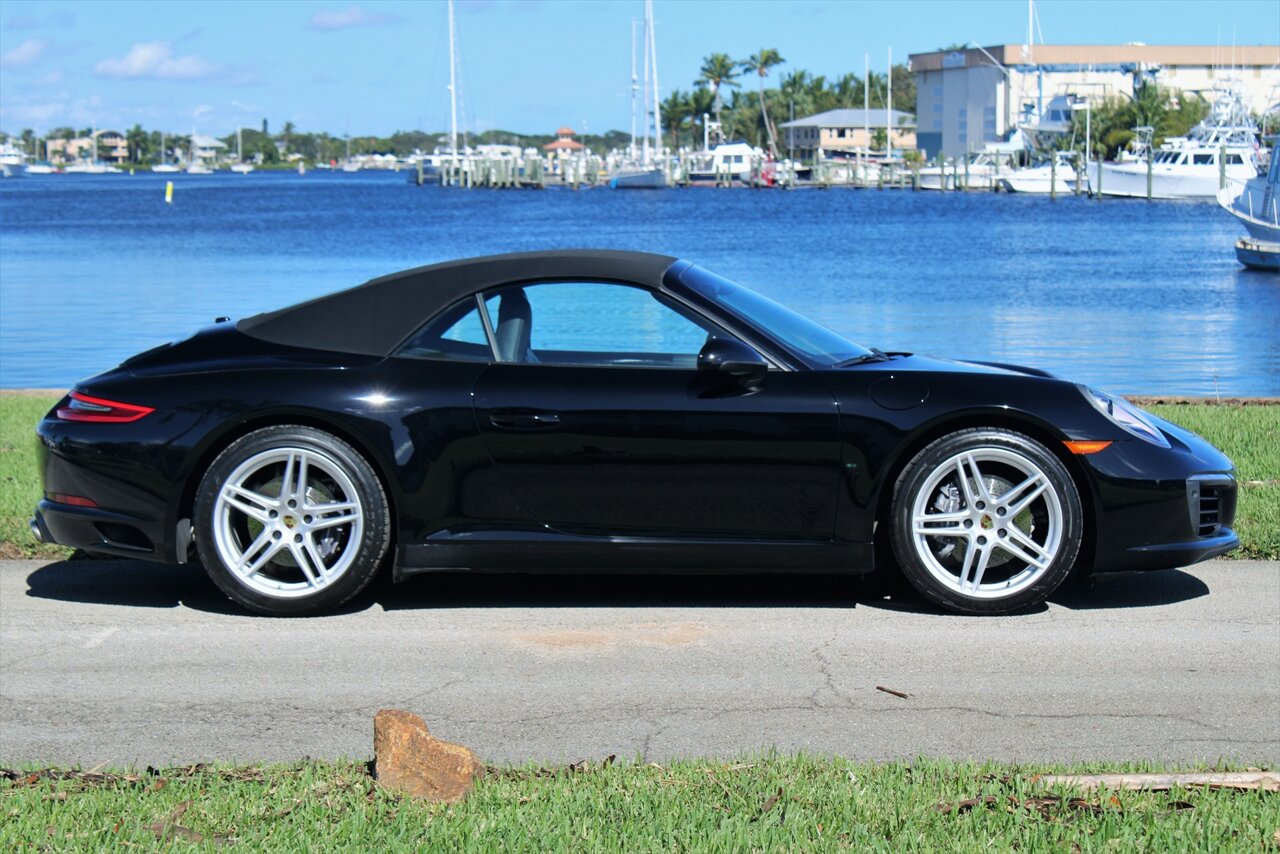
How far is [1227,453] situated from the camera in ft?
30.3

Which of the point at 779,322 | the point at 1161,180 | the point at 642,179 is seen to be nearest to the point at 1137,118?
the point at 1161,180

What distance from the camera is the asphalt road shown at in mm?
4523

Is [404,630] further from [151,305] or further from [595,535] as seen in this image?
[151,305]

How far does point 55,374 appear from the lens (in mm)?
18062

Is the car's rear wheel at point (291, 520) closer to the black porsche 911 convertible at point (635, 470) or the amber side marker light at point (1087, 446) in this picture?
the black porsche 911 convertible at point (635, 470)

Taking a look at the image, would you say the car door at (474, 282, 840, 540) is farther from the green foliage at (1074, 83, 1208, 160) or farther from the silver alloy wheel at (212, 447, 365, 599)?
the green foliage at (1074, 83, 1208, 160)

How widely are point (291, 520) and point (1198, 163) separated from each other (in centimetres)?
8901

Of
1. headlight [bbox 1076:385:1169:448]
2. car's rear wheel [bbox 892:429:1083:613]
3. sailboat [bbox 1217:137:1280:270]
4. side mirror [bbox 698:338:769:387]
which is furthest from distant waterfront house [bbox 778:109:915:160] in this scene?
side mirror [bbox 698:338:769:387]

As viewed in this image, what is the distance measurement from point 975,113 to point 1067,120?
32970 mm

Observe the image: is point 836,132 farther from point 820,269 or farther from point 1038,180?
point 820,269

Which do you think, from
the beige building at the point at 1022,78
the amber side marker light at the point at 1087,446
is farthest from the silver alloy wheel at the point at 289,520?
the beige building at the point at 1022,78

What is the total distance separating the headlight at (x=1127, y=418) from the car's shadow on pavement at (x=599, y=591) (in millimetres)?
719

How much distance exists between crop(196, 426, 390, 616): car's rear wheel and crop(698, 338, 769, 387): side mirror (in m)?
1.37

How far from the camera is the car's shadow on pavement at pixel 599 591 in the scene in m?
6.25
